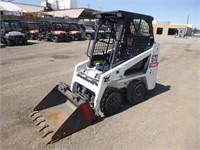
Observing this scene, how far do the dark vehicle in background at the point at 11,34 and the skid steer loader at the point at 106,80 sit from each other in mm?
13546

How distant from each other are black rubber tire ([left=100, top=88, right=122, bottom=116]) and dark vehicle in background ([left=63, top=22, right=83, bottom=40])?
18.5 m

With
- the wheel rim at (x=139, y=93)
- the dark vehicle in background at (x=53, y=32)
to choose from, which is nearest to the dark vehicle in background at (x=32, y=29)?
the dark vehicle in background at (x=53, y=32)

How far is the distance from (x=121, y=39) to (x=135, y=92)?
141 cm

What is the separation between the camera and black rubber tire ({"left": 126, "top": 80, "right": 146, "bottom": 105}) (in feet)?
15.3

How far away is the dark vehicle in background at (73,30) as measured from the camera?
21.7 meters

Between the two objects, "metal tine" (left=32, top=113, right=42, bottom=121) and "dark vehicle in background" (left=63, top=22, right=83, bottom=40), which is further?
"dark vehicle in background" (left=63, top=22, right=83, bottom=40)

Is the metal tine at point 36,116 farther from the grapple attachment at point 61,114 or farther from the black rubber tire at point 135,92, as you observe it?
the black rubber tire at point 135,92

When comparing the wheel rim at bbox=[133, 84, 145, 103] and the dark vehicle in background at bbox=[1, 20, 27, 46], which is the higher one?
the dark vehicle in background at bbox=[1, 20, 27, 46]

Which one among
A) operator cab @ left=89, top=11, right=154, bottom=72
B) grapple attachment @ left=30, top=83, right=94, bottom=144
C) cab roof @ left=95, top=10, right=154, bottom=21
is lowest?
grapple attachment @ left=30, top=83, right=94, bottom=144

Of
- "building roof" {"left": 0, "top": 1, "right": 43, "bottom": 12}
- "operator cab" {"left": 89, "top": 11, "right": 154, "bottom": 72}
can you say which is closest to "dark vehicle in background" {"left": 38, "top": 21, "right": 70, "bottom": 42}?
"operator cab" {"left": 89, "top": 11, "right": 154, "bottom": 72}

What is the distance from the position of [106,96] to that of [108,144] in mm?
1044

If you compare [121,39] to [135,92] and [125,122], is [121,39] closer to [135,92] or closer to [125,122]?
[135,92]

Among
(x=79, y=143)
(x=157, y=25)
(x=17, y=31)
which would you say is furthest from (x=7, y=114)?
(x=157, y=25)

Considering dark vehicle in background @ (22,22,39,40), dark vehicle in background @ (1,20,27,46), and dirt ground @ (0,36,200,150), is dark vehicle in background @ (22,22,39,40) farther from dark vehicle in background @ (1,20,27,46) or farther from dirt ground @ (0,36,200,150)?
dirt ground @ (0,36,200,150)
